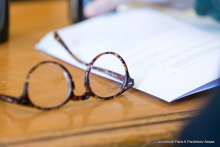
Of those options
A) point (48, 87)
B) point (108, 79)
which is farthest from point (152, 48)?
point (48, 87)

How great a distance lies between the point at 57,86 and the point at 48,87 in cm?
2

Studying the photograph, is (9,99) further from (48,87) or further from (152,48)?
(152,48)

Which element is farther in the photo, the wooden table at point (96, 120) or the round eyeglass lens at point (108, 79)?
the round eyeglass lens at point (108, 79)

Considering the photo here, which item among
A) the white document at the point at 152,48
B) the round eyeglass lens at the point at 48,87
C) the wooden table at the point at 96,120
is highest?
the white document at the point at 152,48

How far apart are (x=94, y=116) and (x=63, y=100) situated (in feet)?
0.19

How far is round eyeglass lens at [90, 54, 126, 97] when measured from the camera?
1.32 feet

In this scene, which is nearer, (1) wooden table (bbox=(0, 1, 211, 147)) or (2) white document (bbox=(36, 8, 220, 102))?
(1) wooden table (bbox=(0, 1, 211, 147))

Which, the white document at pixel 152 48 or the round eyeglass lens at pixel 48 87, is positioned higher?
the white document at pixel 152 48

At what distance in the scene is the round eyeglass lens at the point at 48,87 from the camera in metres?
0.34

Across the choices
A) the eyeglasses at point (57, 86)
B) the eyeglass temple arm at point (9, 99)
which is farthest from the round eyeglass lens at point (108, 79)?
the eyeglass temple arm at point (9, 99)

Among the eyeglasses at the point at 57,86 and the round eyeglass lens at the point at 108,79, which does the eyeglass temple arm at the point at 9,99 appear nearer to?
the eyeglasses at the point at 57,86

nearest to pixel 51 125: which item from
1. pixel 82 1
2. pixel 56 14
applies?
pixel 82 1

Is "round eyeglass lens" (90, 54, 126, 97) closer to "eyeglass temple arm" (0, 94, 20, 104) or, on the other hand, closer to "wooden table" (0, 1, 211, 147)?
"wooden table" (0, 1, 211, 147)

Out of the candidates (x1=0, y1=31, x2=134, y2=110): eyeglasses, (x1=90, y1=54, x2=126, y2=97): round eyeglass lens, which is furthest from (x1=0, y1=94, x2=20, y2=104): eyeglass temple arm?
(x1=90, y1=54, x2=126, y2=97): round eyeglass lens
